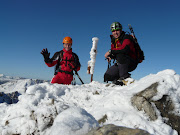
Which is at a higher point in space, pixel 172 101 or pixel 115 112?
pixel 172 101

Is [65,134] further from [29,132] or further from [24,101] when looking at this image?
[24,101]

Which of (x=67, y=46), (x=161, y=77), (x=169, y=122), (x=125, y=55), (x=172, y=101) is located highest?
(x=67, y=46)

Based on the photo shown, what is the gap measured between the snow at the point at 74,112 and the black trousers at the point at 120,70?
1.81 meters

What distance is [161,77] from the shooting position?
4.11 meters

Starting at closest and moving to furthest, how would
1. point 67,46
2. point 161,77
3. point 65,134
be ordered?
1. point 65,134
2. point 161,77
3. point 67,46

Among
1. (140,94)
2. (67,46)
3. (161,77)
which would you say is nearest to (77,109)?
(140,94)

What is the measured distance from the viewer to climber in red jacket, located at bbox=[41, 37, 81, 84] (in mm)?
8039

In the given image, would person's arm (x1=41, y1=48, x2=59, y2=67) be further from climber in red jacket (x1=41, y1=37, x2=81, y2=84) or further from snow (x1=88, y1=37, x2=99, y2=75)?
snow (x1=88, y1=37, x2=99, y2=75)

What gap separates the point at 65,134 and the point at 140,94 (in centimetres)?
274

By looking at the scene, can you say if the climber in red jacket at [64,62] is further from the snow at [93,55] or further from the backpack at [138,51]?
the backpack at [138,51]

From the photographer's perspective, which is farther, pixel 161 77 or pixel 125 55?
pixel 125 55

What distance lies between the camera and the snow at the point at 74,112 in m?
2.03

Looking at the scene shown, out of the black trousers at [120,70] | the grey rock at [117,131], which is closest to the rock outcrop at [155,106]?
the grey rock at [117,131]

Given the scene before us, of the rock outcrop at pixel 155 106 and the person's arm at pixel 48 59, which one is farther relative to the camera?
the person's arm at pixel 48 59
